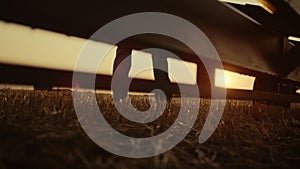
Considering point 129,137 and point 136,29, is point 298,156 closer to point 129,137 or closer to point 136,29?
point 129,137

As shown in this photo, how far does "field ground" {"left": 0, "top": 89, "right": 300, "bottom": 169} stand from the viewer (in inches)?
27.3

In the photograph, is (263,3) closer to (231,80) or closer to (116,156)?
(116,156)

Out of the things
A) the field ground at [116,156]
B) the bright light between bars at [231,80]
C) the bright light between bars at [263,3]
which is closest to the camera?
the field ground at [116,156]

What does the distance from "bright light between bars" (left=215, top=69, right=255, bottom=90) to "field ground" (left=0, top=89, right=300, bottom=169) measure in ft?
6.32

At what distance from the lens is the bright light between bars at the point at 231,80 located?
3.38 metres

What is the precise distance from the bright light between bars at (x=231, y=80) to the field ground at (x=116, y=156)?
75.9 inches

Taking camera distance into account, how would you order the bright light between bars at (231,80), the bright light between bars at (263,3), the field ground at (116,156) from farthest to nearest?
the bright light between bars at (231,80)
the bright light between bars at (263,3)
the field ground at (116,156)

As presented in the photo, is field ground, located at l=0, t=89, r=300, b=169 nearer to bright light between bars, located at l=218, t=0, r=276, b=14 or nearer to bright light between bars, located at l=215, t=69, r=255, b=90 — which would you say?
bright light between bars, located at l=218, t=0, r=276, b=14

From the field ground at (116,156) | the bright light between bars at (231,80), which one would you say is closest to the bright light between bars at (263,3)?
the bright light between bars at (231,80)

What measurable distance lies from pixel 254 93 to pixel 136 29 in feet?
5.30

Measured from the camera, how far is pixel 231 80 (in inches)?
154

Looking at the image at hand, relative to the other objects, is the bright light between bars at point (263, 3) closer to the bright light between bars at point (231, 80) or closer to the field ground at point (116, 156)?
the bright light between bars at point (231, 80)

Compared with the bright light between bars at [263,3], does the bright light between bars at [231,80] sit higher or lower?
lower

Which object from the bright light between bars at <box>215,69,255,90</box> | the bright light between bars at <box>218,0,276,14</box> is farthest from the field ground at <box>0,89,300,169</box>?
the bright light between bars at <box>215,69,255,90</box>
